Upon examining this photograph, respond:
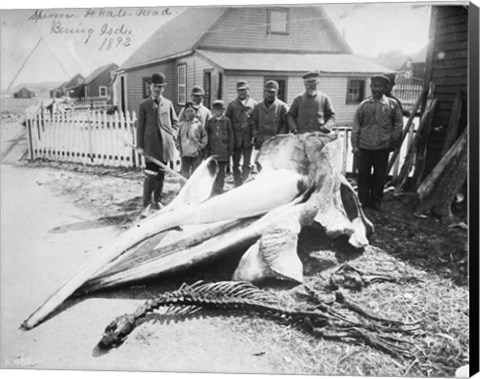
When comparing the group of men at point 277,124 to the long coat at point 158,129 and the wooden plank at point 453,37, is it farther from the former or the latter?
the wooden plank at point 453,37

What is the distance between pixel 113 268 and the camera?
3.99 metres

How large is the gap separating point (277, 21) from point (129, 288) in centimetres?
271

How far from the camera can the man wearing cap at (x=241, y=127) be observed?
4.22 meters

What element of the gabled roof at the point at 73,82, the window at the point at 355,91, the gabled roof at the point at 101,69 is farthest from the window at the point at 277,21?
the gabled roof at the point at 73,82

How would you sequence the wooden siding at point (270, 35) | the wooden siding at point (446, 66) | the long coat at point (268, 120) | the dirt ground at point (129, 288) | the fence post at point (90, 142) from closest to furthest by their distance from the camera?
the dirt ground at point (129, 288) → the wooden siding at point (446, 66) → the wooden siding at point (270, 35) → the long coat at point (268, 120) → the fence post at point (90, 142)

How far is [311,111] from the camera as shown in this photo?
4.15 metres

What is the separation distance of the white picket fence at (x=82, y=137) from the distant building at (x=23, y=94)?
0.22 m

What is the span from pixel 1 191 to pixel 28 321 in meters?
1.30

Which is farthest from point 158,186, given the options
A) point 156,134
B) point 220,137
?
point 220,137

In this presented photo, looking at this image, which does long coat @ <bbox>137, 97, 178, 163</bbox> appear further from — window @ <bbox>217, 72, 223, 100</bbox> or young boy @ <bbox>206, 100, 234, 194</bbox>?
window @ <bbox>217, 72, 223, 100</bbox>

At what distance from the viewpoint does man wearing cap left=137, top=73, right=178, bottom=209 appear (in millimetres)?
4285

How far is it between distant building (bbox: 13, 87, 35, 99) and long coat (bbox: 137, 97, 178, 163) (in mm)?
1080

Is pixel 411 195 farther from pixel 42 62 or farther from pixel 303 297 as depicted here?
pixel 42 62

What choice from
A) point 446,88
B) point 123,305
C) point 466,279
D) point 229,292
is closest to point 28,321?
point 123,305
